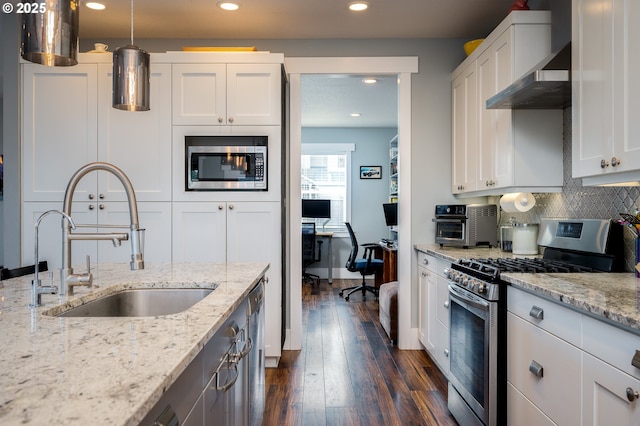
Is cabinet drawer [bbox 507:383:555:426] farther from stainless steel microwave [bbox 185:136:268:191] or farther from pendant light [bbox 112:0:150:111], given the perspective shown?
stainless steel microwave [bbox 185:136:268:191]

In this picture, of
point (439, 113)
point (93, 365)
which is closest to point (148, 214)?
point (439, 113)

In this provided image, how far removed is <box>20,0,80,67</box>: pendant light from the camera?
1285 mm

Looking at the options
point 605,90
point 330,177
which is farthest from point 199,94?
point 330,177

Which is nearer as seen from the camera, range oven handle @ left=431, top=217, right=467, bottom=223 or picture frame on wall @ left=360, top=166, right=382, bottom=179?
range oven handle @ left=431, top=217, right=467, bottom=223

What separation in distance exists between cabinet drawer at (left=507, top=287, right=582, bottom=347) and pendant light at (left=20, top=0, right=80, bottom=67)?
1787 mm

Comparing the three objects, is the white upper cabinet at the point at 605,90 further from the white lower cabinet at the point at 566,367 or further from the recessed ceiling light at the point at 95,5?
the recessed ceiling light at the point at 95,5

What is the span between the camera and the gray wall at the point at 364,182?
25.9ft

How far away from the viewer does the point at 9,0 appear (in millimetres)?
3158

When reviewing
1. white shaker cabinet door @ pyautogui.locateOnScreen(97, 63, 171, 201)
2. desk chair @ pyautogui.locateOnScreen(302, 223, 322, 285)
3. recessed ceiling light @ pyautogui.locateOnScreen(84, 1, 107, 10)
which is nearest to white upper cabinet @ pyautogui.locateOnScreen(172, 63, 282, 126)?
white shaker cabinet door @ pyautogui.locateOnScreen(97, 63, 171, 201)

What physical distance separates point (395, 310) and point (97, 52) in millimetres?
3094

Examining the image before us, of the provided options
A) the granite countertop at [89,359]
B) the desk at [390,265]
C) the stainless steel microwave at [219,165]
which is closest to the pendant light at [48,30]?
the granite countertop at [89,359]

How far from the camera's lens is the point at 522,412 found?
6.32 feet

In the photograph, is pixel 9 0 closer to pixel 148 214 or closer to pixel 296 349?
pixel 148 214

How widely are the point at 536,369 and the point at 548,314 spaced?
238 millimetres
